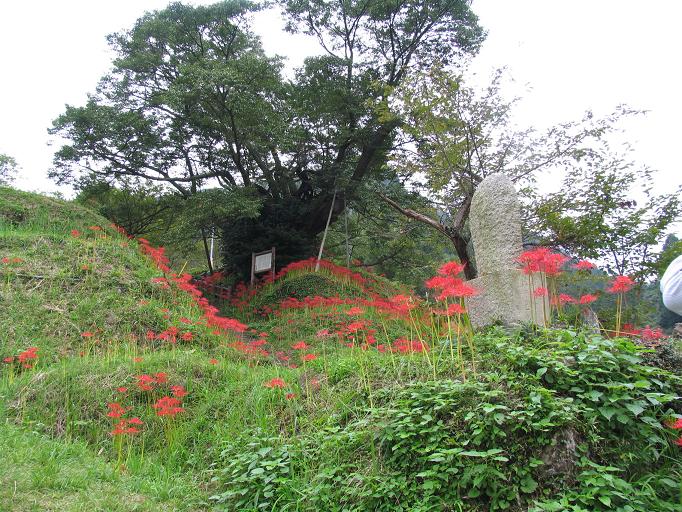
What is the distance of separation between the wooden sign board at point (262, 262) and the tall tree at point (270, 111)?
668 mm

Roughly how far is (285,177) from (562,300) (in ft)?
34.3

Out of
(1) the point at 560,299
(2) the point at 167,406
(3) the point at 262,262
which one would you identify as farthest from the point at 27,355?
(3) the point at 262,262

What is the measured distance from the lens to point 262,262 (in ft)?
40.7

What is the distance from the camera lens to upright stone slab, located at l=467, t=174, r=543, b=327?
5059mm

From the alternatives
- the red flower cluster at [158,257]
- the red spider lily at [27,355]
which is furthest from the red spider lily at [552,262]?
the red flower cluster at [158,257]

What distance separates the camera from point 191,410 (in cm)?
448

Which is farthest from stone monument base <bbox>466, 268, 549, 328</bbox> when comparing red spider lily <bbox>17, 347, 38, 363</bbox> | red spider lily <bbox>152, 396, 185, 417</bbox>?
red spider lily <bbox>17, 347, 38, 363</bbox>

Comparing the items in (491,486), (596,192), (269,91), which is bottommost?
(491,486)

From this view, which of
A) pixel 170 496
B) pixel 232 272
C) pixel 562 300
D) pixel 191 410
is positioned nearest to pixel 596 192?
pixel 562 300

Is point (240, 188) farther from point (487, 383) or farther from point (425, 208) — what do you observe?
point (487, 383)

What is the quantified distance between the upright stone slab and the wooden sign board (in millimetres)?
7289

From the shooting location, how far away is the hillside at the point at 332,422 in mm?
2564

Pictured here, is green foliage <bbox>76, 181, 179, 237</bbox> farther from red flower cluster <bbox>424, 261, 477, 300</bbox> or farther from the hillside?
red flower cluster <bbox>424, 261, 477, 300</bbox>

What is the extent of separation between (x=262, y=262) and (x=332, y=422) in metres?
9.06
